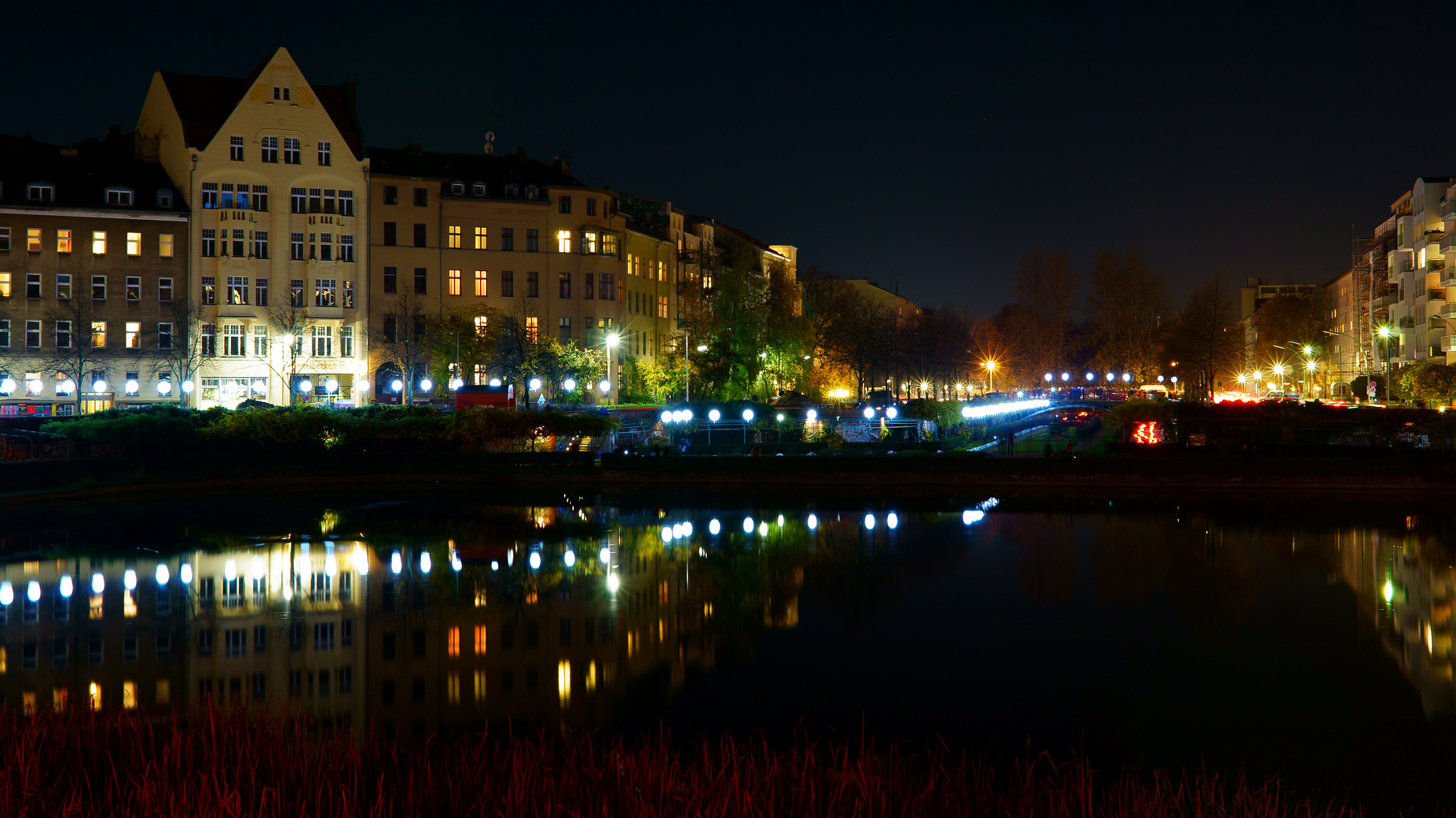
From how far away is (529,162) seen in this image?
78188 mm

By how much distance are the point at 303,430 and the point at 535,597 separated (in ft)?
71.6

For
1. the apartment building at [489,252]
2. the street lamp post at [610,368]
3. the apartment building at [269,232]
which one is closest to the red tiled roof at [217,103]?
the apartment building at [269,232]

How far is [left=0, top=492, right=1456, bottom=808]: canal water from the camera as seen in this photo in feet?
39.7

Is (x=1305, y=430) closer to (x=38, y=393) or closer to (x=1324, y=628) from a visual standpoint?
(x=1324, y=628)

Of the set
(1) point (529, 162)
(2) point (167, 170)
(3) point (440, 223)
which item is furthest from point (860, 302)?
(2) point (167, 170)

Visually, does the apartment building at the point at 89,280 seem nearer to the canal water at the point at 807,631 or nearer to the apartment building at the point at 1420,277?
the canal water at the point at 807,631

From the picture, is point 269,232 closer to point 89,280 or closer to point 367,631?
point 89,280

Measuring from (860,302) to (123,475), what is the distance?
87130mm

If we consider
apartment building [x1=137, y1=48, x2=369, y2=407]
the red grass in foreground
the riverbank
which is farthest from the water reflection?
apartment building [x1=137, y1=48, x2=369, y2=407]

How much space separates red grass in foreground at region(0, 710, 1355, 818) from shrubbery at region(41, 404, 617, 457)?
28.4m

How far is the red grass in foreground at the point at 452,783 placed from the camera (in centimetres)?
761

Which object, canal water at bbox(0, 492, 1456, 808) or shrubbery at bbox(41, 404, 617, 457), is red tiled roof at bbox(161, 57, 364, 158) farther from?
canal water at bbox(0, 492, 1456, 808)

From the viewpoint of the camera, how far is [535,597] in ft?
61.9

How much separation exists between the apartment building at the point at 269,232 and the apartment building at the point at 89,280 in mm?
1531
